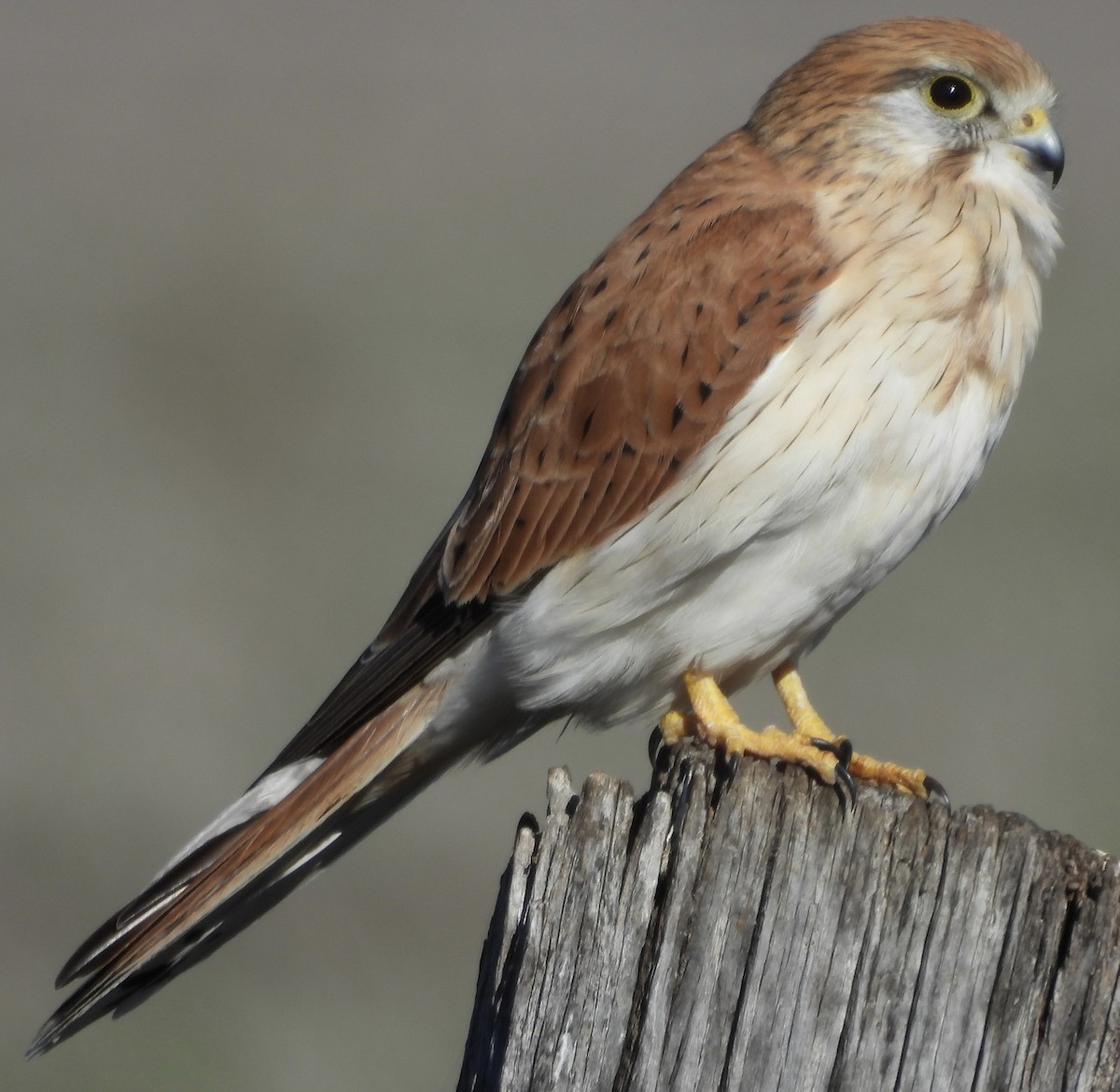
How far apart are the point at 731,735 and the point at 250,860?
3.25 ft

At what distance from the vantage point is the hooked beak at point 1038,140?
3.45 meters

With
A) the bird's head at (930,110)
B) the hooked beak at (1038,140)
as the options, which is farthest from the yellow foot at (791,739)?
the hooked beak at (1038,140)

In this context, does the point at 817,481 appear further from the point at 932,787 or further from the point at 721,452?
the point at 932,787

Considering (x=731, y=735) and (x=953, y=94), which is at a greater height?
(x=953, y=94)

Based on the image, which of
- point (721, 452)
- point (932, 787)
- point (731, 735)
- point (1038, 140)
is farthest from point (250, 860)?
point (1038, 140)

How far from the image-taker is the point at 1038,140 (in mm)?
3455

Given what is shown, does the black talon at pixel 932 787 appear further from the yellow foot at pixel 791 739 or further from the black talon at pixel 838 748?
the black talon at pixel 838 748

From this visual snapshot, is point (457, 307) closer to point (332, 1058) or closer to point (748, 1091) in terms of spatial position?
point (332, 1058)

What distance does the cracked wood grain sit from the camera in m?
2.10

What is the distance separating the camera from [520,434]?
11.3 ft

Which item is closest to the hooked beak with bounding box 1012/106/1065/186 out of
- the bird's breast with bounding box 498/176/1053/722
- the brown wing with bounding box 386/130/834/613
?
the bird's breast with bounding box 498/176/1053/722

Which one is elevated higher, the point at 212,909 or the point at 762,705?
the point at 762,705

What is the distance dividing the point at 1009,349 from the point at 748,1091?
177 centimetres

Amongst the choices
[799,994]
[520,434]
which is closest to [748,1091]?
[799,994]
